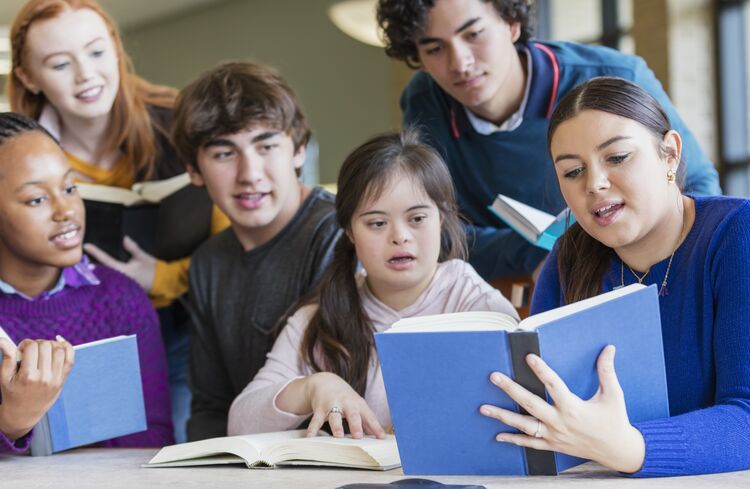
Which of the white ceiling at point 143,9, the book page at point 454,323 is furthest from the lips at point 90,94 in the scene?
the white ceiling at point 143,9

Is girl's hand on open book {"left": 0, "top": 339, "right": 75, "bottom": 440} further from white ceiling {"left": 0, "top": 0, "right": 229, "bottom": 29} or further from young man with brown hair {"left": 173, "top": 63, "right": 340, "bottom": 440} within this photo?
white ceiling {"left": 0, "top": 0, "right": 229, "bottom": 29}

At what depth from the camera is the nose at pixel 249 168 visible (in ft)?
7.36

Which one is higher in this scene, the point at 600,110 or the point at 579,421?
the point at 600,110

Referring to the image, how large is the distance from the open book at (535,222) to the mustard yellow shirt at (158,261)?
922mm

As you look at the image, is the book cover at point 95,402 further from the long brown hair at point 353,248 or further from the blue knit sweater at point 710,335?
the blue knit sweater at point 710,335

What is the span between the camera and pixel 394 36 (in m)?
2.43

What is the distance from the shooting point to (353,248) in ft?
6.84

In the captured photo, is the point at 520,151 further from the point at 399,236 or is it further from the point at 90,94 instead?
the point at 90,94

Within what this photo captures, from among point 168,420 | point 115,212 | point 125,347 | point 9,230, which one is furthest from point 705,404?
point 115,212

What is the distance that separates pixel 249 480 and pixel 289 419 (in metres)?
0.46

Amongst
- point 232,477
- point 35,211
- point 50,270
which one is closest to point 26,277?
point 50,270

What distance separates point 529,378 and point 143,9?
980 cm

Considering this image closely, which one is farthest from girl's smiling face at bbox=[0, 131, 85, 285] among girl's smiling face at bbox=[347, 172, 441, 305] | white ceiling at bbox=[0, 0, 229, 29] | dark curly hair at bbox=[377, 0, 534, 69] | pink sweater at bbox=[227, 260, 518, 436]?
white ceiling at bbox=[0, 0, 229, 29]

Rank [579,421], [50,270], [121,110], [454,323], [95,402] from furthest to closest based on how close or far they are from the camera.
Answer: [121,110] < [50,270] < [95,402] < [454,323] < [579,421]
